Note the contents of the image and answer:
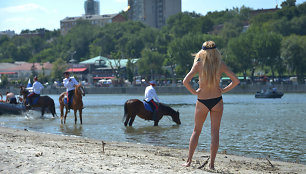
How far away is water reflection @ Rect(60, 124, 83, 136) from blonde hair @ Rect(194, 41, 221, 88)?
12.2 m

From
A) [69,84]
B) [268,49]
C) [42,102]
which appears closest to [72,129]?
[69,84]

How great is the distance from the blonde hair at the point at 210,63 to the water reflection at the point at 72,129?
40.0ft

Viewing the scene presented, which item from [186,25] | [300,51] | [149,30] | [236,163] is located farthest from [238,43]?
[236,163]

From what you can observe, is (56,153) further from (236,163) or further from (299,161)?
(299,161)

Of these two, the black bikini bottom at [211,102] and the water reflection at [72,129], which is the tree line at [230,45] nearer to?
the water reflection at [72,129]

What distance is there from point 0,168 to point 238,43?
323 ft

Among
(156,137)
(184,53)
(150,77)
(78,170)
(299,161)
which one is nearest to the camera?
(78,170)

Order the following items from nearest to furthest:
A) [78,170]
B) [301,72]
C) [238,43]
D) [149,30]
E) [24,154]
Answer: [78,170]
[24,154]
[301,72]
[238,43]
[149,30]

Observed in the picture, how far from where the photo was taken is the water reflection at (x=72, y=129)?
21.5 meters

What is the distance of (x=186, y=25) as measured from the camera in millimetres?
172625

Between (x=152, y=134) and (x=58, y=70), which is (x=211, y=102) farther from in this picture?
(x=58, y=70)

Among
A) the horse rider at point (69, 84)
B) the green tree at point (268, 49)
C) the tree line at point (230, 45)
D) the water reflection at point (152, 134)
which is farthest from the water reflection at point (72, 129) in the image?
the green tree at point (268, 49)

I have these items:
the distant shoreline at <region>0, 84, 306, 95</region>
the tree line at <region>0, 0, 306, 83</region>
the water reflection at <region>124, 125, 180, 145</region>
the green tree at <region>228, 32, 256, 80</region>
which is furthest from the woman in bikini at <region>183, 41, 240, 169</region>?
the green tree at <region>228, 32, 256, 80</region>

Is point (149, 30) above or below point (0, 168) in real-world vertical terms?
above
